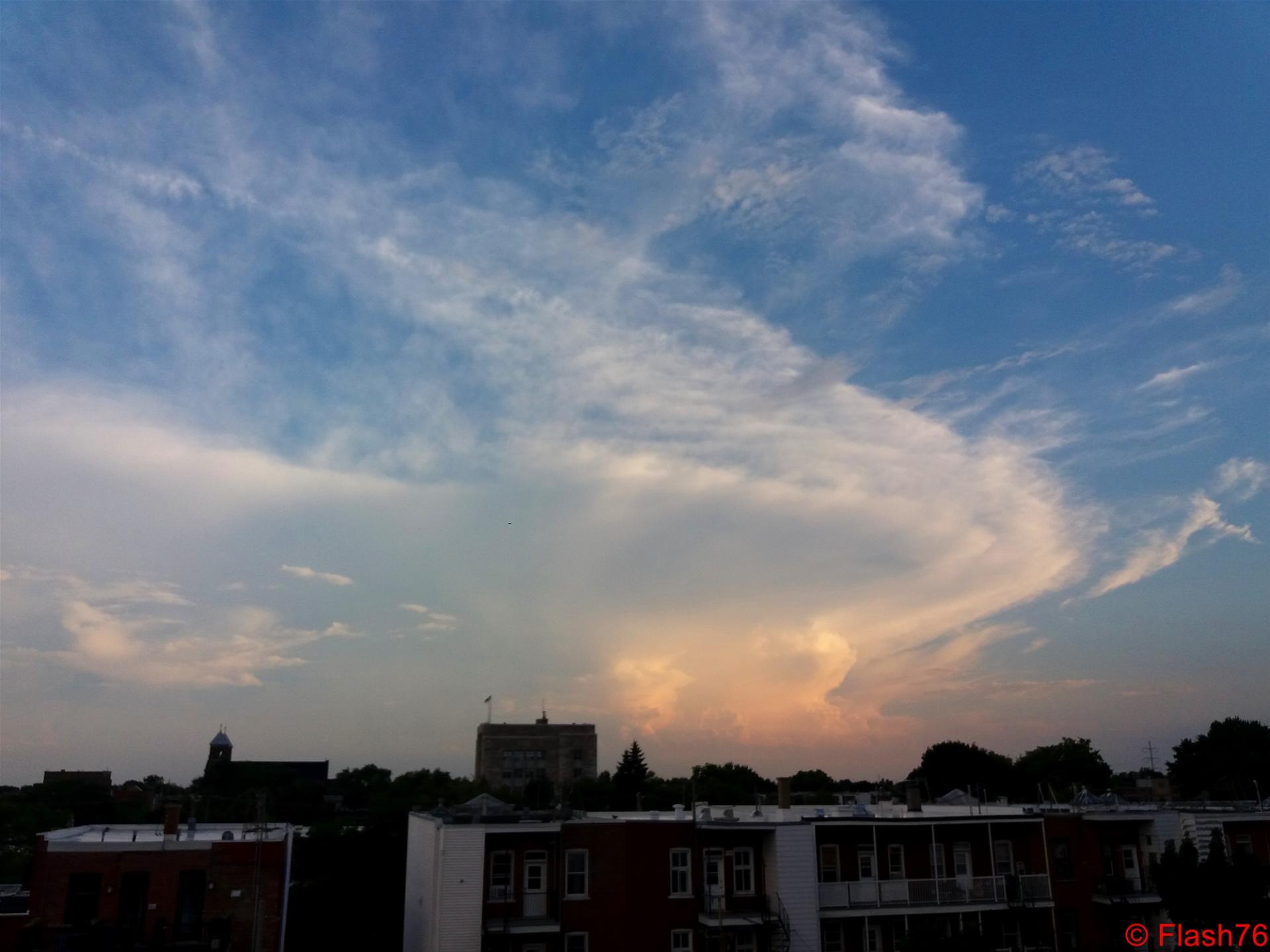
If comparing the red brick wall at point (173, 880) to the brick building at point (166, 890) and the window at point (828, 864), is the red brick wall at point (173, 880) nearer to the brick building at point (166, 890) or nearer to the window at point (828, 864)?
the brick building at point (166, 890)

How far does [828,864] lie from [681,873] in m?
6.45

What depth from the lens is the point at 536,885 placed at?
113 ft

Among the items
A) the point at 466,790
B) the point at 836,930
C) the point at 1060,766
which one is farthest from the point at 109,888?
the point at 1060,766

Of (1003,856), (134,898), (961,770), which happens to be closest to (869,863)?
(1003,856)

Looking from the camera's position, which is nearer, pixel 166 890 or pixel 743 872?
pixel 166 890

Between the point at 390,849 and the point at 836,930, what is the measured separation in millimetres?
22635

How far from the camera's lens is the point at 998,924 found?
4016cm

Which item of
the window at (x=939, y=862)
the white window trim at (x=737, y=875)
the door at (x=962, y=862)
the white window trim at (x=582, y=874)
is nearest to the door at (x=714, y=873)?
the white window trim at (x=737, y=875)

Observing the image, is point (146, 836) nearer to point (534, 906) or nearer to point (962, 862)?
point (534, 906)

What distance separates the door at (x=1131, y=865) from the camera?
1672 inches

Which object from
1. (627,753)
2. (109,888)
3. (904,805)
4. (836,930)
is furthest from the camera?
(627,753)

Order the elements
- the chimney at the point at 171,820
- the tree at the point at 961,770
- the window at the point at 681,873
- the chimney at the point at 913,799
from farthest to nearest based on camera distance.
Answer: the tree at the point at 961,770 → the chimney at the point at 913,799 → the chimney at the point at 171,820 → the window at the point at 681,873

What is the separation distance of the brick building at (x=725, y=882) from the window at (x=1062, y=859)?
2.22 feet

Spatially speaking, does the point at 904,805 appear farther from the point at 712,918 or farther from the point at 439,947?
the point at 439,947
